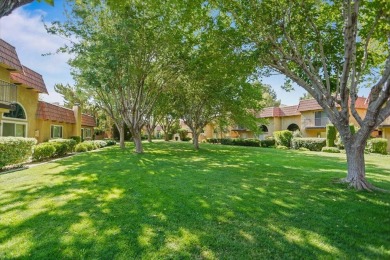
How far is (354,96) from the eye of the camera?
7957 mm

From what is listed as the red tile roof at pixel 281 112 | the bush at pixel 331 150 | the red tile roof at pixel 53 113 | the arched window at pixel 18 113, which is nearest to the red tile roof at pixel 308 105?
the red tile roof at pixel 281 112

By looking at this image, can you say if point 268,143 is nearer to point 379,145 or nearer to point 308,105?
point 308,105

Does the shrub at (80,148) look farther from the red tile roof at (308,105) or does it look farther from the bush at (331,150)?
the red tile roof at (308,105)

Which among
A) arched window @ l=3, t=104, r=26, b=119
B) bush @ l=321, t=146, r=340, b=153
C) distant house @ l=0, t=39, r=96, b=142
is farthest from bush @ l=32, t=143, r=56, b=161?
bush @ l=321, t=146, r=340, b=153

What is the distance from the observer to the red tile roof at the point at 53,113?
71.0 feet

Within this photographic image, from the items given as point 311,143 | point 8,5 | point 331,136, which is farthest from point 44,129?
point 331,136

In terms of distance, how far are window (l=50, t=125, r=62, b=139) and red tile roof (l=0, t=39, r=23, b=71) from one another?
355 inches

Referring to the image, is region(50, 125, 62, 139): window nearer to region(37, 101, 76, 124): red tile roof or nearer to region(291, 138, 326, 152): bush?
region(37, 101, 76, 124): red tile roof

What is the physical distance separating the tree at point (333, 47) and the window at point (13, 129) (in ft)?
57.5

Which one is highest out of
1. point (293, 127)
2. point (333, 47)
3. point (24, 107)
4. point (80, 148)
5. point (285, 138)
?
point (333, 47)

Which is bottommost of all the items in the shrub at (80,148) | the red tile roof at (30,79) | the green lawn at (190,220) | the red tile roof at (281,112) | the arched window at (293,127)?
the green lawn at (190,220)

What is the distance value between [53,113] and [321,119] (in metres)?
31.4

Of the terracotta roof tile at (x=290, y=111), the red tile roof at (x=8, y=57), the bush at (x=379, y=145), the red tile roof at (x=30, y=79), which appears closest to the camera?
the red tile roof at (x=8, y=57)

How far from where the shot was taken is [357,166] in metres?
7.53
